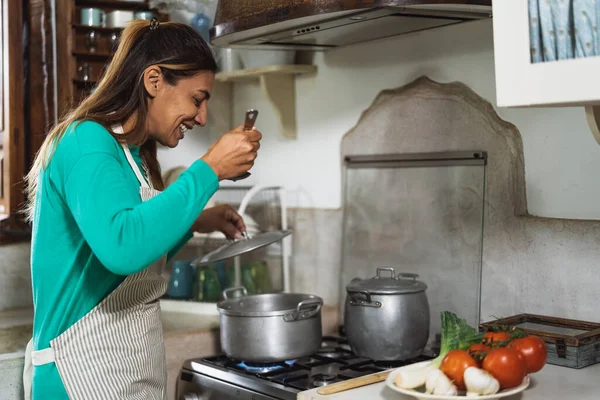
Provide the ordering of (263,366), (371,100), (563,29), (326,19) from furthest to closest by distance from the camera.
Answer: (371,100) → (263,366) → (326,19) → (563,29)

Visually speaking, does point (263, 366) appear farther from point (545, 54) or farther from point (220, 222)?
point (545, 54)

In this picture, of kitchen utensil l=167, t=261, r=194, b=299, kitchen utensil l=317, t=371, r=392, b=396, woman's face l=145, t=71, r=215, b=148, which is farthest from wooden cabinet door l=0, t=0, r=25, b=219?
kitchen utensil l=317, t=371, r=392, b=396

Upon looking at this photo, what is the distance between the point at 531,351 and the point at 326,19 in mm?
878

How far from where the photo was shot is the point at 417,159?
225 centimetres

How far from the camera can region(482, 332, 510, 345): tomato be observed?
1.45m

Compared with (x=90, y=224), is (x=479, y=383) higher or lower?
lower

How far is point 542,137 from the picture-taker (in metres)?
1.93

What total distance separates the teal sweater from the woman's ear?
0.13 m

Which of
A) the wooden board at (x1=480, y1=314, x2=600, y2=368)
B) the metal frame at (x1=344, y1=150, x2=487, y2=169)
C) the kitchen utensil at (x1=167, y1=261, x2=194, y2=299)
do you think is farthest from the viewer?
the kitchen utensil at (x1=167, y1=261, x2=194, y2=299)

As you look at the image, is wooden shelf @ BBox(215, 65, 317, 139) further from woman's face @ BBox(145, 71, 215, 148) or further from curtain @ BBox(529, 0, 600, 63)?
curtain @ BBox(529, 0, 600, 63)

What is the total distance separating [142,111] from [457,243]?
3.28ft

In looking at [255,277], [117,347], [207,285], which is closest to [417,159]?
[255,277]

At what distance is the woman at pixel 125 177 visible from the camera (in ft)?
4.68

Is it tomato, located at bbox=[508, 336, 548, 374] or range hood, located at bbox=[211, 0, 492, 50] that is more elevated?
range hood, located at bbox=[211, 0, 492, 50]
